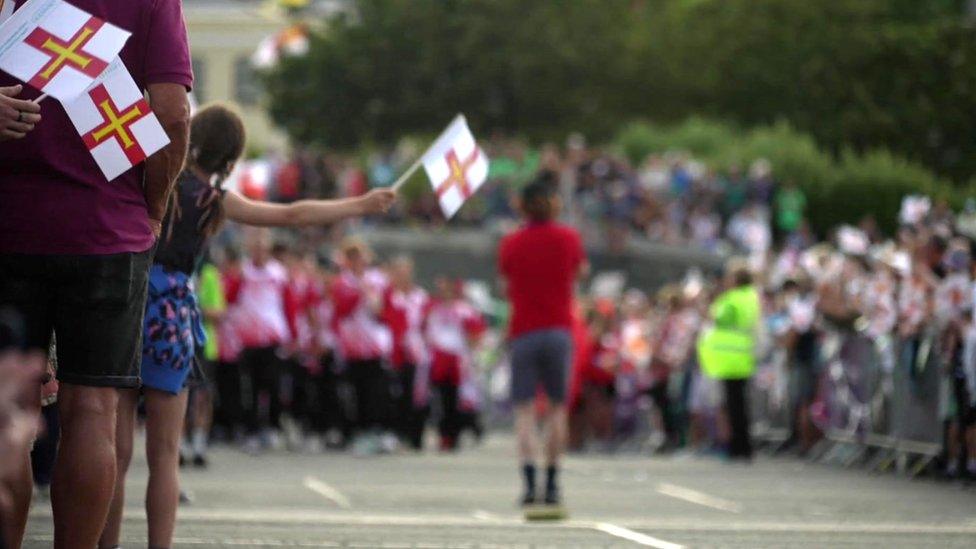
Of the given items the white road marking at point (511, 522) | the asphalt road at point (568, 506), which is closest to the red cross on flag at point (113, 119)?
the asphalt road at point (568, 506)

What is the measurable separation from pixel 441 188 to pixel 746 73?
2677 inches

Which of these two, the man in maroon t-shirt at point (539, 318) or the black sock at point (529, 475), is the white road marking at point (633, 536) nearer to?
the black sock at point (529, 475)

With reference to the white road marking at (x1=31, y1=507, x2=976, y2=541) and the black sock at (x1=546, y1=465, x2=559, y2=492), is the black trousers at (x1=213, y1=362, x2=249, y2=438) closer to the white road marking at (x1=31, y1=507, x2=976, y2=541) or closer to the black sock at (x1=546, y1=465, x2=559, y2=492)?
the black sock at (x1=546, y1=465, x2=559, y2=492)

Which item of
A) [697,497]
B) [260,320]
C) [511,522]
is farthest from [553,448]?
[260,320]

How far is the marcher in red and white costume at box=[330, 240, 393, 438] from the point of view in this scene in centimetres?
2486

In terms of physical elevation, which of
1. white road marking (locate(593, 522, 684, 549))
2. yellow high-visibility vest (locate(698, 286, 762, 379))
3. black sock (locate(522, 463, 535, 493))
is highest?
yellow high-visibility vest (locate(698, 286, 762, 379))

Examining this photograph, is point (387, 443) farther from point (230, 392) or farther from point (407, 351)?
point (230, 392)

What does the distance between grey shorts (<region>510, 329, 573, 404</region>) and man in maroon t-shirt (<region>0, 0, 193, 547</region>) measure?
788cm

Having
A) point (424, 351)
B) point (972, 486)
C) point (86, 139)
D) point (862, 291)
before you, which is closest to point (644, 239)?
point (424, 351)

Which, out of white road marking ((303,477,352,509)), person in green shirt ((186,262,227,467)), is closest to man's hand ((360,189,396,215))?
white road marking ((303,477,352,509))

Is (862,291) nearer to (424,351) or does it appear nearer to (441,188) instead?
(424,351)

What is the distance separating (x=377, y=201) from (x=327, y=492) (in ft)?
21.6

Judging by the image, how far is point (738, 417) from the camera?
23453 mm

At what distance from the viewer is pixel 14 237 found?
713cm
